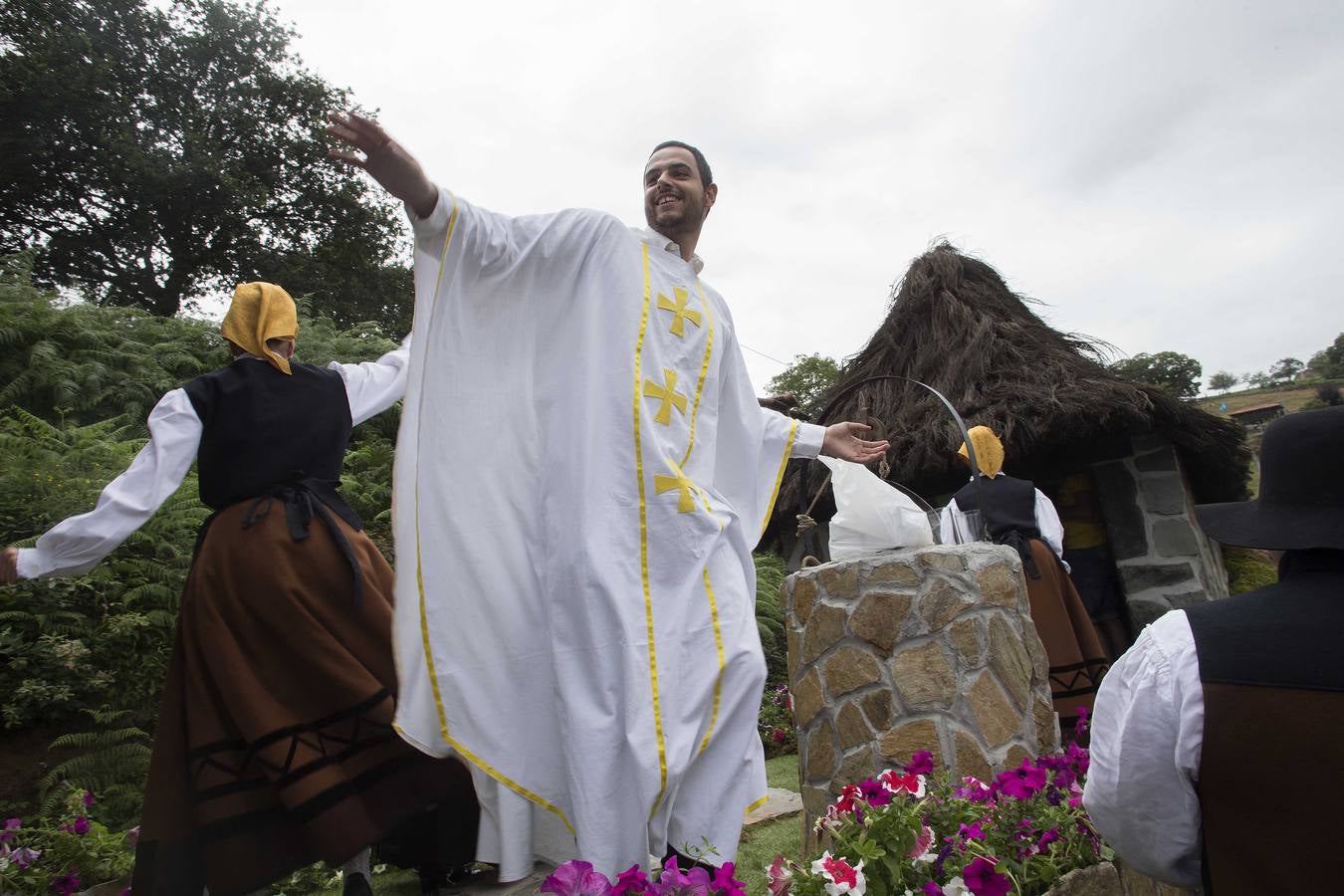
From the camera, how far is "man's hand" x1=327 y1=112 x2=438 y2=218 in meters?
1.92

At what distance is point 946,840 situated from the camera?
2.07m

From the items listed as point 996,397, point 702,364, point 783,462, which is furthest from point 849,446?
point 996,397

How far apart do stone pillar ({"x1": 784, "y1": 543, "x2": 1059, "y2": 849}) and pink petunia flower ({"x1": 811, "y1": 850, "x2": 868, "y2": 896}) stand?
5.46ft

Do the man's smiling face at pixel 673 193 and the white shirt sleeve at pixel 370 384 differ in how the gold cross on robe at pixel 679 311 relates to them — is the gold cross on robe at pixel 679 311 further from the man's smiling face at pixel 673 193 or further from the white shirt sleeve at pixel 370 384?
the white shirt sleeve at pixel 370 384

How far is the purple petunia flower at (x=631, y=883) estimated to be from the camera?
5.08ft

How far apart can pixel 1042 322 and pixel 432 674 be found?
28.5 ft

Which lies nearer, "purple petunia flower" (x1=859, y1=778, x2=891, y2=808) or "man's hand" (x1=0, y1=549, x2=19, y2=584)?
"purple petunia flower" (x1=859, y1=778, x2=891, y2=808)

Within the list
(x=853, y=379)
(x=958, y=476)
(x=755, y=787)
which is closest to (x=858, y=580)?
(x=755, y=787)

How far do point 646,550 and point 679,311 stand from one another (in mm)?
754

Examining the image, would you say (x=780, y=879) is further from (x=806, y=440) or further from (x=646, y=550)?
(x=806, y=440)

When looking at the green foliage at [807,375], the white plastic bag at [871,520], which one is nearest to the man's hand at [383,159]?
the white plastic bag at [871,520]

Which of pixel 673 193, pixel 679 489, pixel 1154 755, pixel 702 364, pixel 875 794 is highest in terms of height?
pixel 673 193

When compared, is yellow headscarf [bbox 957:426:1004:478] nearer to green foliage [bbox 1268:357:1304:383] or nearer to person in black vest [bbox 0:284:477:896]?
person in black vest [bbox 0:284:477:896]

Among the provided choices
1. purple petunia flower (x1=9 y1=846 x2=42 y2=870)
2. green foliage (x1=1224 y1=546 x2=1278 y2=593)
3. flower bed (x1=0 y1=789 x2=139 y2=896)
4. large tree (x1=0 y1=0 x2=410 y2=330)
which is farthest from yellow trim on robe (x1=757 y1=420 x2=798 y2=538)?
large tree (x1=0 y1=0 x2=410 y2=330)
